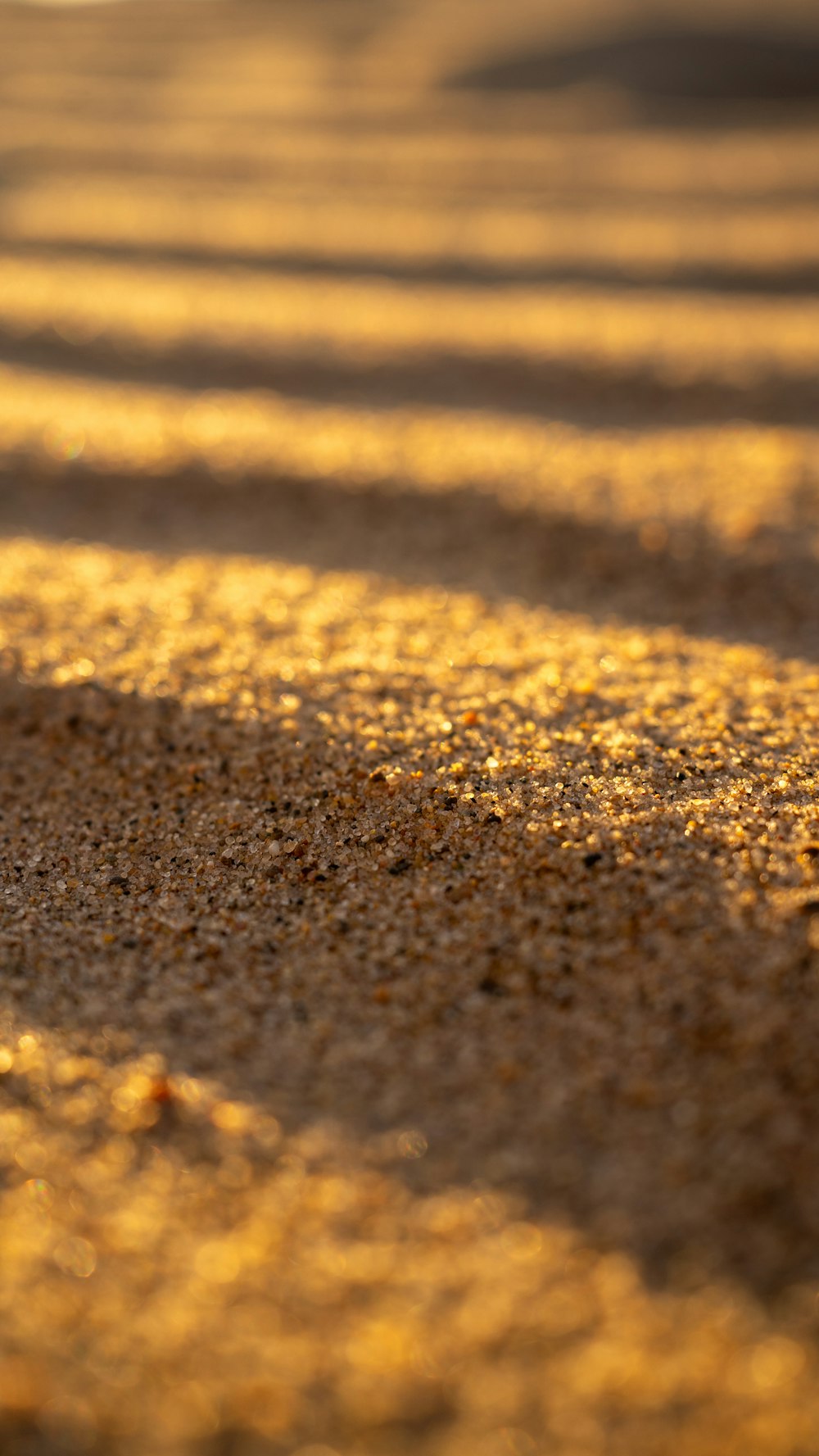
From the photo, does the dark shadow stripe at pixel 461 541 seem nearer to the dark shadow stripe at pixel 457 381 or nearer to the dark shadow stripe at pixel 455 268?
the dark shadow stripe at pixel 457 381

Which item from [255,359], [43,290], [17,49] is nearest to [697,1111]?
[255,359]

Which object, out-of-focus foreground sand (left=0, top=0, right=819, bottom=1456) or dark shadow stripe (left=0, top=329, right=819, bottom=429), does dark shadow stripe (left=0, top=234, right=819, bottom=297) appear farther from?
dark shadow stripe (left=0, top=329, right=819, bottom=429)

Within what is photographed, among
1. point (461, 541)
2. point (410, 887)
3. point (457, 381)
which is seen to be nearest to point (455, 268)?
point (457, 381)

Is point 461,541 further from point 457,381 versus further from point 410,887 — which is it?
point 410,887

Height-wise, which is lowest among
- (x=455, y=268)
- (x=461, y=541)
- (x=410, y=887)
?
(x=410, y=887)

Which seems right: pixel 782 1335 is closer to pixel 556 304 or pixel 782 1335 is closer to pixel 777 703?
pixel 777 703

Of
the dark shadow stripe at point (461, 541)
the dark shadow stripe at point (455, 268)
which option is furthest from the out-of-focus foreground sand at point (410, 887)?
the dark shadow stripe at point (455, 268)

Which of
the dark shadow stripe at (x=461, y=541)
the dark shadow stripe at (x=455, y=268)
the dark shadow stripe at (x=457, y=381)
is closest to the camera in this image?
the dark shadow stripe at (x=461, y=541)

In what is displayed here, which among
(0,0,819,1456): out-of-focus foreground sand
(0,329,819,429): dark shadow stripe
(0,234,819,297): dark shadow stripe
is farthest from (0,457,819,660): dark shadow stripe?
(0,234,819,297): dark shadow stripe
